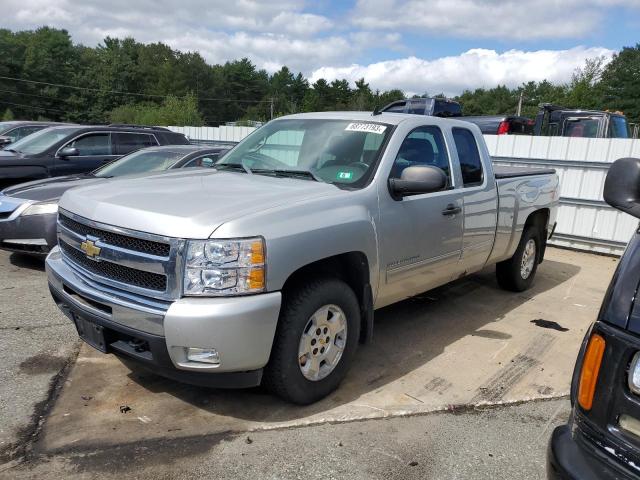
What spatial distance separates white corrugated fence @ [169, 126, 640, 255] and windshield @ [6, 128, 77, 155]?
7.85 meters

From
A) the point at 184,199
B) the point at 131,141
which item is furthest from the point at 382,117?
the point at 131,141

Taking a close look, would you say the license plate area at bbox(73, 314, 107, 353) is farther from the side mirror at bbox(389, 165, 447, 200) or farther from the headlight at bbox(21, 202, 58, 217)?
the headlight at bbox(21, 202, 58, 217)

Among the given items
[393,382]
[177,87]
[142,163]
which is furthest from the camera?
[177,87]

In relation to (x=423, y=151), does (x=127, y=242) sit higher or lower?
lower

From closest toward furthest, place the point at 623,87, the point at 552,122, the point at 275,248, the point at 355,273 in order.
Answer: the point at 275,248 < the point at 355,273 < the point at 552,122 < the point at 623,87

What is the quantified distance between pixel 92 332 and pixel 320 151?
2.04 metres

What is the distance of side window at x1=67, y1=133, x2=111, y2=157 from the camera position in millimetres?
8441

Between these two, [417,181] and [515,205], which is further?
[515,205]

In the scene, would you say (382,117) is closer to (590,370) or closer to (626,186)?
Result: (626,186)

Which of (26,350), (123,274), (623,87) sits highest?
(623,87)

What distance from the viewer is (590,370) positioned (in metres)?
1.80

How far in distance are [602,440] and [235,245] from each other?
6.00ft

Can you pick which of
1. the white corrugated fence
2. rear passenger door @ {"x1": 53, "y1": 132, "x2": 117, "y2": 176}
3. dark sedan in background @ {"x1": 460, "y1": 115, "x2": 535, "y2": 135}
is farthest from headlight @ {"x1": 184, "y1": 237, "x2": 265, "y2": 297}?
dark sedan in background @ {"x1": 460, "y1": 115, "x2": 535, "y2": 135}

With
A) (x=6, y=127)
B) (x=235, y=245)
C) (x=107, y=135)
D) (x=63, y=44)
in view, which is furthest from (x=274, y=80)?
(x=235, y=245)
